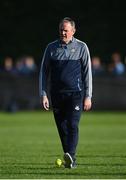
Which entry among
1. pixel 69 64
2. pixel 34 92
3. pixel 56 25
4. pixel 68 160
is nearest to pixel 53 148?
pixel 68 160

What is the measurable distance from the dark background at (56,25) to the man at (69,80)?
27.5 m

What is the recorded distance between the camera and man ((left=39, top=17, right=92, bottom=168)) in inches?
526

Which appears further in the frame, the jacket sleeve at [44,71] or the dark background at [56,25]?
the dark background at [56,25]

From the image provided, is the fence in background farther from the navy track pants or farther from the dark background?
the navy track pants

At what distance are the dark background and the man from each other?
27.5 meters

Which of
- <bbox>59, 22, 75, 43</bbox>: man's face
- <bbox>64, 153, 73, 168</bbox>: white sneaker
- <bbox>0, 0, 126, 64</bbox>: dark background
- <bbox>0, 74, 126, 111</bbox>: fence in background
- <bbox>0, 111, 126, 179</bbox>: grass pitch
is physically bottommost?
<bbox>0, 74, 126, 111</bbox>: fence in background

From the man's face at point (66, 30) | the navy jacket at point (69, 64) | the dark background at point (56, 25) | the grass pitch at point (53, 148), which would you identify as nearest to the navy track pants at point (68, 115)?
the navy jacket at point (69, 64)

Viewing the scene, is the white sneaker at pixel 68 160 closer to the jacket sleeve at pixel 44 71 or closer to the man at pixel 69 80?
the man at pixel 69 80

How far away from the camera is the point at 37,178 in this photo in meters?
12.0

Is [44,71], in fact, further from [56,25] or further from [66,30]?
[56,25]

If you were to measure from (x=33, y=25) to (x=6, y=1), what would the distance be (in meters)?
1.72

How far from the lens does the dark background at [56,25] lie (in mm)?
41500

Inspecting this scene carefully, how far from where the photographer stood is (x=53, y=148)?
18219mm

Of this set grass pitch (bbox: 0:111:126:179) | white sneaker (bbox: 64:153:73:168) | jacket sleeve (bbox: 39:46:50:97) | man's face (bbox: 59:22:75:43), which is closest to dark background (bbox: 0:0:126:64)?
grass pitch (bbox: 0:111:126:179)
